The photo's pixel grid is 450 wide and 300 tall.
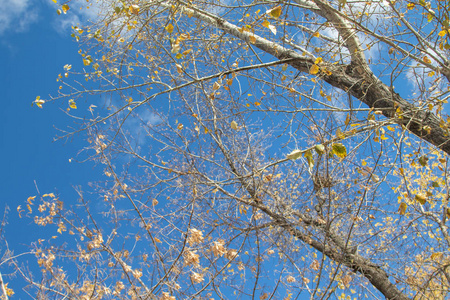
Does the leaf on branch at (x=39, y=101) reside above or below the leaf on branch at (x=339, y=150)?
above

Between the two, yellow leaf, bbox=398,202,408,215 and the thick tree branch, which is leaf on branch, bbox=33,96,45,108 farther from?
yellow leaf, bbox=398,202,408,215

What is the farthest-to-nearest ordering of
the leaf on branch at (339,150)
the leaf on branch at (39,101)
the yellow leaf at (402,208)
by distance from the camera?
the leaf on branch at (39,101) → the yellow leaf at (402,208) → the leaf on branch at (339,150)

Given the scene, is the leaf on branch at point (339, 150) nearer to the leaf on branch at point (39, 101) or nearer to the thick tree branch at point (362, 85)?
the thick tree branch at point (362, 85)

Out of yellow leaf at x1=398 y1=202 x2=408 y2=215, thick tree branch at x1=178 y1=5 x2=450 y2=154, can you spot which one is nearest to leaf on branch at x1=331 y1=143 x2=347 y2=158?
yellow leaf at x1=398 y1=202 x2=408 y2=215

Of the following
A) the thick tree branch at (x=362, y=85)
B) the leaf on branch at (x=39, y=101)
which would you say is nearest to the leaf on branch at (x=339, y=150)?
the thick tree branch at (x=362, y=85)

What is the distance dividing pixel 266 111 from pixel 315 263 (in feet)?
5.21

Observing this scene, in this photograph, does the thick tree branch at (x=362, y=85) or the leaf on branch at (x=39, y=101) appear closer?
the thick tree branch at (x=362, y=85)

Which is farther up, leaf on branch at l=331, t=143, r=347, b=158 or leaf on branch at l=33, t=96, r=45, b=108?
leaf on branch at l=33, t=96, r=45, b=108

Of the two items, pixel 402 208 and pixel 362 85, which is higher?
pixel 362 85

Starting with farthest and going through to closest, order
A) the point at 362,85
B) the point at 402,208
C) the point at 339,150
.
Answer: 1. the point at 362,85
2. the point at 402,208
3. the point at 339,150

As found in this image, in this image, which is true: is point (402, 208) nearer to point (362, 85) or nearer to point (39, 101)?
point (362, 85)

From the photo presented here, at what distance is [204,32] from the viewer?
486 centimetres

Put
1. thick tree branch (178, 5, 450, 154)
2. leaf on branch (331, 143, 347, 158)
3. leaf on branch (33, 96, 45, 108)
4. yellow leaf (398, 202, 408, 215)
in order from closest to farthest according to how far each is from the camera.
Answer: leaf on branch (331, 143, 347, 158) → yellow leaf (398, 202, 408, 215) → thick tree branch (178, 5, 450, 154) → leaf on branch (33, 96, 45, 108)

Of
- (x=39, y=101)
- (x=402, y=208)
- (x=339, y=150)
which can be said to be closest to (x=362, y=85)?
(x=402, y=208)
